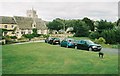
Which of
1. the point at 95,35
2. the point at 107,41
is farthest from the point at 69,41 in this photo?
the point at 95,35

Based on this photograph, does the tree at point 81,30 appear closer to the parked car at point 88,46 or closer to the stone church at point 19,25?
the stone church at point 19,25

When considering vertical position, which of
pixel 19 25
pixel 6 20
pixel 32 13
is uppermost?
pixel 32 13

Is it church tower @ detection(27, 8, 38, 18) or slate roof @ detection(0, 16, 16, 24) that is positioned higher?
church tower @ detection(27, 8, 38, 18)

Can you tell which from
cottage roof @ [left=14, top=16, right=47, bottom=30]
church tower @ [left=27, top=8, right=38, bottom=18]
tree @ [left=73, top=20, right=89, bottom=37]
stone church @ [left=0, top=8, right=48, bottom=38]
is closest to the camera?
tree @ [left=73, top=20, right=89, bottom=37]

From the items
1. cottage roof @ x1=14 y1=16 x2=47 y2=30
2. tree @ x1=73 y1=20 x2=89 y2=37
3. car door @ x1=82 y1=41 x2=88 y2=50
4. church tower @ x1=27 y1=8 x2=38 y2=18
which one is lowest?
car door @ x1=82 y1=41 x2=88 y2=50

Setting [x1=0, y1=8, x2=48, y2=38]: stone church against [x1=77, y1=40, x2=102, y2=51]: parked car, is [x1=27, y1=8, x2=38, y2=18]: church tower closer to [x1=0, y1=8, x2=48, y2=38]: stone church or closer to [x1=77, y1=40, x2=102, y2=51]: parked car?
[x1=0, y1=8, x2=48, y2=38]: stone church

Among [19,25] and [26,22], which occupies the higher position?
[26,22]

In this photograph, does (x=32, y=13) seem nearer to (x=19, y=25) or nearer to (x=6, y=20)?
(x=19, y=25)

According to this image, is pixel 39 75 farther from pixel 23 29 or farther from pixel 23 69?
pixel 23 29

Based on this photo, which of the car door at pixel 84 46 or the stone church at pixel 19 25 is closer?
the car door at pixel 84 46

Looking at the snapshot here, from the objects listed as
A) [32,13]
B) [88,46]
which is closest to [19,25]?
[32,13]

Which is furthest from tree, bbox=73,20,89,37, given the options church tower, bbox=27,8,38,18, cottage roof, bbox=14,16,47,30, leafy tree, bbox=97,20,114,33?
church tower, bbox=27,8,38,18

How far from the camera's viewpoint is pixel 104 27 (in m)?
48.3

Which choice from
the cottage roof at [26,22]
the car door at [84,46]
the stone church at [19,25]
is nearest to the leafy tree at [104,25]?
the car door at [84,46]
